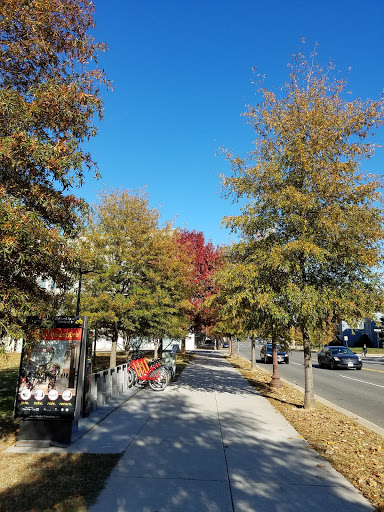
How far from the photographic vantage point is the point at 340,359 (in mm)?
22859

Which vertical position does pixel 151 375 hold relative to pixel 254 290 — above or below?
below

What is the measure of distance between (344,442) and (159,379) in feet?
21.7

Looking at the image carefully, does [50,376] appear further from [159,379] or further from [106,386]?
[159,379]

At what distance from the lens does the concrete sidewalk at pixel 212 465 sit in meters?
4.15

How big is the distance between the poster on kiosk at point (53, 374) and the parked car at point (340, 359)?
66.2 ft

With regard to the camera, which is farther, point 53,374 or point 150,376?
point 150,376

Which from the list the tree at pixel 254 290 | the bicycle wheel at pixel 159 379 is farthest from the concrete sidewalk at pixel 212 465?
the bicycle wheel at pixel 159 379

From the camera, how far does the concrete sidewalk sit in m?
4.15

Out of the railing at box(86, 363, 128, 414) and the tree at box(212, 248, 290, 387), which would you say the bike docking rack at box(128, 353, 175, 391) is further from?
the tree at box(212, 248, 290, 387)

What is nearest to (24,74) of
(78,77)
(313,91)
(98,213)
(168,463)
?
(78,77)

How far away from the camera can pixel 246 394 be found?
11.9 m

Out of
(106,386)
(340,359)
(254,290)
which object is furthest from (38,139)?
(340,359)

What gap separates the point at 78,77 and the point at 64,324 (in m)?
3.77

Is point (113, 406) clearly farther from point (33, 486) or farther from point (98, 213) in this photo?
point (98, 213)
